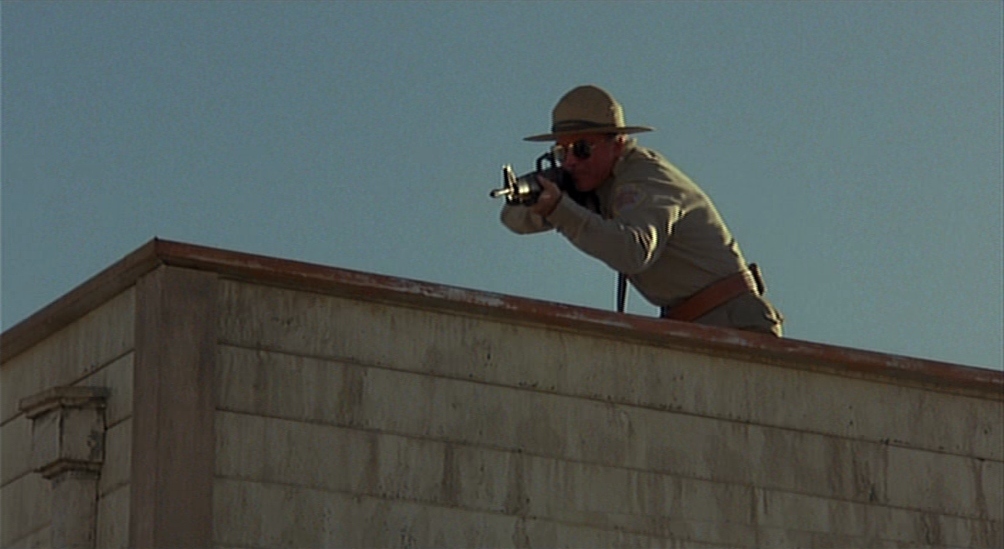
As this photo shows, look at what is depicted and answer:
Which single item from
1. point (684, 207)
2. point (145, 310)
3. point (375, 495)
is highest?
point (684, 207)

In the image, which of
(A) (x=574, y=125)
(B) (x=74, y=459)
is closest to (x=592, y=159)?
(A) (x=574, y=125)

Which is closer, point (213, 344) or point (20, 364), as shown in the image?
point (213, 344)

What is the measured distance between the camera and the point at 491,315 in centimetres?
1270

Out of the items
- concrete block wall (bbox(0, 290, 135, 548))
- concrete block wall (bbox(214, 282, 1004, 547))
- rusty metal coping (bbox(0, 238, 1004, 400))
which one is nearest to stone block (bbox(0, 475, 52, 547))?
concrete block wall (bbox(0, 290, 135, 548))

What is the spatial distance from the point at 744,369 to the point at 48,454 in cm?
370

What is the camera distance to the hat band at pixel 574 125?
48.3ft

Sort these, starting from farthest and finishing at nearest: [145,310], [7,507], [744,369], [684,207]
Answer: [684,207] < [744,369] < [7,507] < [145,310]

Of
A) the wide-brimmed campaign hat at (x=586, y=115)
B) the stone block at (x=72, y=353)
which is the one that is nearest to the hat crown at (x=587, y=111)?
the wide-brimmed campaign hat at (x=586, y=115)

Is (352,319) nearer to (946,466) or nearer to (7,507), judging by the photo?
(7,507)

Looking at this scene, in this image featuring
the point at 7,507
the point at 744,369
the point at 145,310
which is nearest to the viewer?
the point at 145,310

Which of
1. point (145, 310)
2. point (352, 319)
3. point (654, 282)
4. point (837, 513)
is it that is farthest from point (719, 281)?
point (145, 310)

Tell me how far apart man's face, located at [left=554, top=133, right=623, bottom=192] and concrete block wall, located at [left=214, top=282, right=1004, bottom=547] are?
1702 mm

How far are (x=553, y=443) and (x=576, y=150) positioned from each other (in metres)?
2.45

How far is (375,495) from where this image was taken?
12.2 meters
